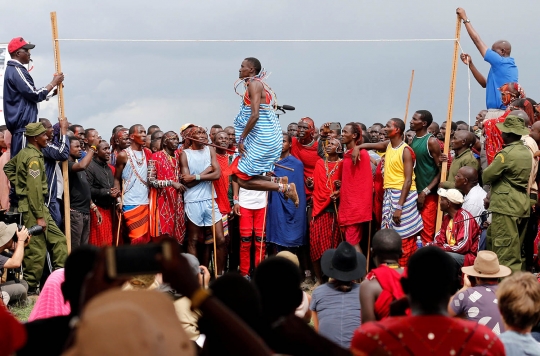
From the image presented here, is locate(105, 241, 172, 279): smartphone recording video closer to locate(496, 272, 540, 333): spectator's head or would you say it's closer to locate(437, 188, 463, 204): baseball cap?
locate(496, 272, 540, 333): spectator's head

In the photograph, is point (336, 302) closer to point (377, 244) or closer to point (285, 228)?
point (377, 244)

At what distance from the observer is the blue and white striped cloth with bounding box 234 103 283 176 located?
386 inches

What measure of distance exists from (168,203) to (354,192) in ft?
8.53

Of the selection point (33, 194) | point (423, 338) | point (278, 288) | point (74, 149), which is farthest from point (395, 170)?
point (278, 288)

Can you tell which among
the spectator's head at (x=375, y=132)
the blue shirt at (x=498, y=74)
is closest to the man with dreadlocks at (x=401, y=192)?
the blue shirt at (x=498, y=74)

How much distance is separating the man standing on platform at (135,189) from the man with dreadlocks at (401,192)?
11.0ft

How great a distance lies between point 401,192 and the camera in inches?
407

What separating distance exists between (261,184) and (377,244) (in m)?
4.42

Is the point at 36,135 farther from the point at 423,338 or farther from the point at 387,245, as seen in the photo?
the point at 423,338

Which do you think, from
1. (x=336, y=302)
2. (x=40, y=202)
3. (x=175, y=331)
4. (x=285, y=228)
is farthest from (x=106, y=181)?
(x=175, y=331)

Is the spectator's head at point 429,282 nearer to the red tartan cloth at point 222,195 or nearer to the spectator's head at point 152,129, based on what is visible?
the red tartan cloth at point 222,195

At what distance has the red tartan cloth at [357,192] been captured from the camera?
424 inches

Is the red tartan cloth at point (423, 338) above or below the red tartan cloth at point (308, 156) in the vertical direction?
above

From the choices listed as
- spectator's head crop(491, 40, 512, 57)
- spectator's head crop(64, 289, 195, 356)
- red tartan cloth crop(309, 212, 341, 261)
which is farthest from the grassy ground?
spectator's head crop(64, 289, 195, 356)
